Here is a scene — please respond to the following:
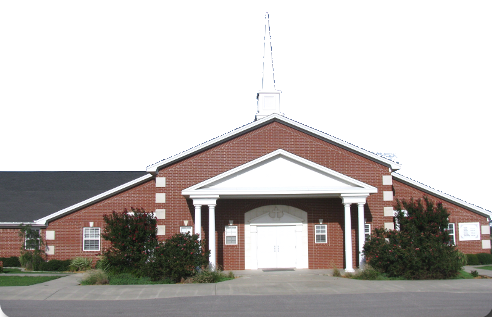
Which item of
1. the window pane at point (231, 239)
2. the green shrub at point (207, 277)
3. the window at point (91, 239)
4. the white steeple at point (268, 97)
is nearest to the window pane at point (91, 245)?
the window at point (91, 239)

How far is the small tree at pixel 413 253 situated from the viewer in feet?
62.8

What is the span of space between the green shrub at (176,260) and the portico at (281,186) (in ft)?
5.73

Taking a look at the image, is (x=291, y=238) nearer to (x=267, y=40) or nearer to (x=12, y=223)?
(x=267, y=40)

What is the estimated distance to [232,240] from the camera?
23.4m

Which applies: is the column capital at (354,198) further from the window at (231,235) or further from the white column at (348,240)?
the window at (231,235)

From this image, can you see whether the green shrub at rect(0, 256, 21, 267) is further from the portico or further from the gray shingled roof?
Result: the portico

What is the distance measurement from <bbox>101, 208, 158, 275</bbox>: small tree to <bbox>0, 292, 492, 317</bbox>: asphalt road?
5.65 m

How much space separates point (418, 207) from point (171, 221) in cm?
1133

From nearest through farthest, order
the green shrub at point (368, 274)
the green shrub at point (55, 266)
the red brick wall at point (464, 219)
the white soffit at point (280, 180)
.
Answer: the green shrub at point (368, 274), the white soffit at point (280, 180), the green shrub at point (55, 266), the red brick wall at point (464, 219)

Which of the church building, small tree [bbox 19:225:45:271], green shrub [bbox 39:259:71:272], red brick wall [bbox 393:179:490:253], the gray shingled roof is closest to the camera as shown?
the church building

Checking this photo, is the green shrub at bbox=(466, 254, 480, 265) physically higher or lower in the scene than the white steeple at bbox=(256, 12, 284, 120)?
lower

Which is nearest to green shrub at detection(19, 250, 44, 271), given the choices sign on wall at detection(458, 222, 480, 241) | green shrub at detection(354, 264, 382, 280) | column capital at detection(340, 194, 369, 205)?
column capital at detection(340, 194, 369, 205)

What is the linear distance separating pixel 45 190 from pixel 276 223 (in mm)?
16632

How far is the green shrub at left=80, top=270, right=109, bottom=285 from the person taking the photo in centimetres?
1828
